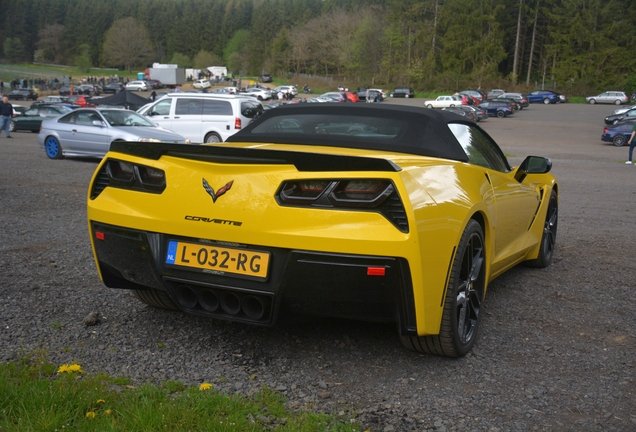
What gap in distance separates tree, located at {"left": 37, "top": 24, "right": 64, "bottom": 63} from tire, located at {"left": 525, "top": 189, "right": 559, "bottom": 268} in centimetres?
17075

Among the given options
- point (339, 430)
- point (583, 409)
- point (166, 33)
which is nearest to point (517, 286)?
point (583, 409)

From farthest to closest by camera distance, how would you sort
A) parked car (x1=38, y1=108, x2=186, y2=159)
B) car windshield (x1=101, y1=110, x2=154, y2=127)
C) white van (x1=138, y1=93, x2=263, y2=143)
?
white van (x1=138, y1=93, x2=263, y2=143) < car windshield (x1=101, y1=110, x2=154, y2=127) < parked car (x1=38, y1=108, x2=186, y2=159)

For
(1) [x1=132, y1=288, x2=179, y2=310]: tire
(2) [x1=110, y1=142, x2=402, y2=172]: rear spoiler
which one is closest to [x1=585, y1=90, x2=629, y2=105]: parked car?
(1) [x1=132, y1=288, x2=179, y2=310]: tire

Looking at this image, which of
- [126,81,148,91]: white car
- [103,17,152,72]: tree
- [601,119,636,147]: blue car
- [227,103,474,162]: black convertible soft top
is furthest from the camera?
[103,17,152,72]: tree

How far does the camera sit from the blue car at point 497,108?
178ft

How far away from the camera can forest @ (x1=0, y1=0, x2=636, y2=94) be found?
297 ft

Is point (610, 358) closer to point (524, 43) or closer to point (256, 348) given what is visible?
point (256, 348)

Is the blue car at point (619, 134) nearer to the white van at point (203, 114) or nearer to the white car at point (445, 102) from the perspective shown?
the white van at point (203, 114)

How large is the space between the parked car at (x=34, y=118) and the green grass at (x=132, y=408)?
28697mm

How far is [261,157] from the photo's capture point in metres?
3.27

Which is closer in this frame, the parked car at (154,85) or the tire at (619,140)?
the tire at (619,140)

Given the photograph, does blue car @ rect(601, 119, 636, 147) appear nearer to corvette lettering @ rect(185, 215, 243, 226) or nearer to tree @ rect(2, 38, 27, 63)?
corvette lettering @ rect(185, 215, 243, 226)

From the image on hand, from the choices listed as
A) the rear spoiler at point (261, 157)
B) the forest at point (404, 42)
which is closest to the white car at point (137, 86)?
the forest at point (404, 42)

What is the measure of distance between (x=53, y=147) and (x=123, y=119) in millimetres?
2025
